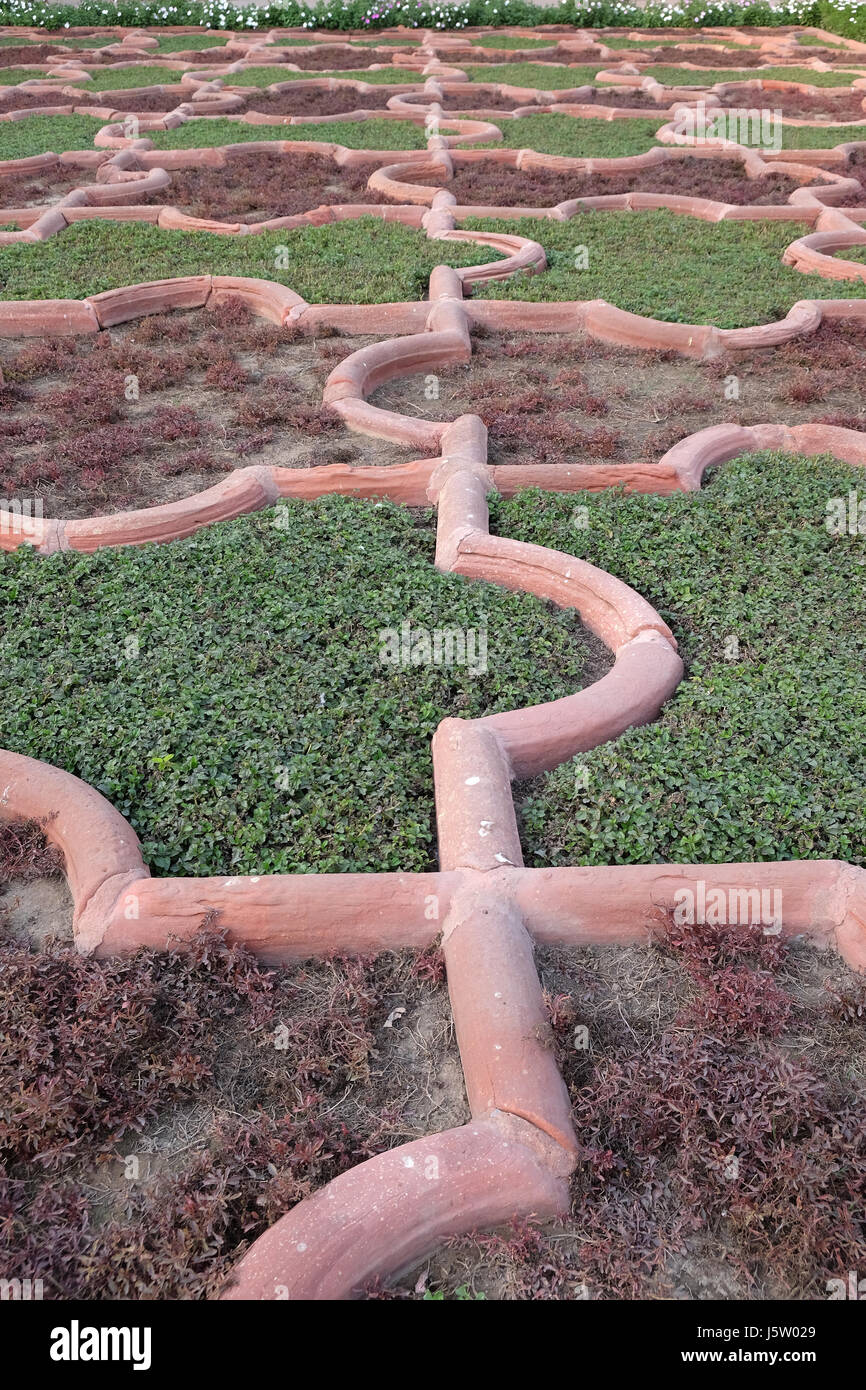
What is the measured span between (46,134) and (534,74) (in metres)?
9.06

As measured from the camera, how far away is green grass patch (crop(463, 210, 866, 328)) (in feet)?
26.4

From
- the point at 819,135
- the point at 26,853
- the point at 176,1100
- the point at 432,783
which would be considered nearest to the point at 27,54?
the point at 819,135

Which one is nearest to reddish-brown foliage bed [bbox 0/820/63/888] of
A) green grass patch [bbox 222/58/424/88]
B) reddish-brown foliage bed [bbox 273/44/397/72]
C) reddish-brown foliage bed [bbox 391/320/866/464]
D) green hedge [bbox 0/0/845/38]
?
reddish-brown foliage bed [bbox 391/320/866/464]

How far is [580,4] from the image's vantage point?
2242 cm

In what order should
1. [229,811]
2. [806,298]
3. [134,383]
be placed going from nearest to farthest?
[229,811] → [134,383] → [806,298]

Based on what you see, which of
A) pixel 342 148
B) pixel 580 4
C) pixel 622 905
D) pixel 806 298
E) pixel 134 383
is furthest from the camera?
pixel 580 4

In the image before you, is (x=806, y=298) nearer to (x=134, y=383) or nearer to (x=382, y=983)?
(x=134, y=383)

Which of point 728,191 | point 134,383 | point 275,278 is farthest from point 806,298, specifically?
point 134,383

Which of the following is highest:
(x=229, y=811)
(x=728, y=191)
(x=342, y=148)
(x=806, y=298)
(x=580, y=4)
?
(x=580, y=4)

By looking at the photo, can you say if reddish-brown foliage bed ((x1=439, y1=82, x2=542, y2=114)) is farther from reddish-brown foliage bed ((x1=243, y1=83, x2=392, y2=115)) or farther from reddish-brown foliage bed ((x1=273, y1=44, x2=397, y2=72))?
reddish-brown foliage bed ((x1=273, y1=44, x2=397, y2=72))

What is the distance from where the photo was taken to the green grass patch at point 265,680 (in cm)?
361

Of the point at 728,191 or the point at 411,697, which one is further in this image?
the point at 728,191

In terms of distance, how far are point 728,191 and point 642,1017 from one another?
36.1 ft

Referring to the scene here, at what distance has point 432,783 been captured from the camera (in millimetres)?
3824
